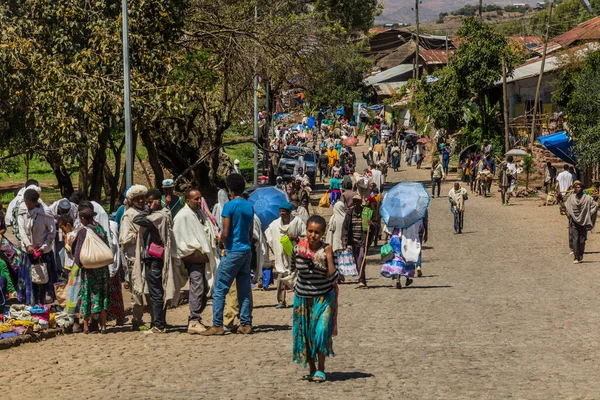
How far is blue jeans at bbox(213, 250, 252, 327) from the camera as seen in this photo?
39.6 ft

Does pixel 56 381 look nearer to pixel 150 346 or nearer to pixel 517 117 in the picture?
pixel 150 346

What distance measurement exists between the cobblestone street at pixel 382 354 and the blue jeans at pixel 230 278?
0.39 metres

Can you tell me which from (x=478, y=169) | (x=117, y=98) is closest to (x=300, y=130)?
(x=478, y=169)

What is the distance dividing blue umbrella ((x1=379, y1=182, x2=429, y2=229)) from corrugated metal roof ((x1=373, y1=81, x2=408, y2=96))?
61.2 meters

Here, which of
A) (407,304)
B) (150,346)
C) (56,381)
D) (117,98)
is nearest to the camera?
(56,381)

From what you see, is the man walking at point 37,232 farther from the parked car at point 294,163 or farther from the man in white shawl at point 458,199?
the parked car at point 294,163

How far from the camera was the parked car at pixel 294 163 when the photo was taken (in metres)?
44.4

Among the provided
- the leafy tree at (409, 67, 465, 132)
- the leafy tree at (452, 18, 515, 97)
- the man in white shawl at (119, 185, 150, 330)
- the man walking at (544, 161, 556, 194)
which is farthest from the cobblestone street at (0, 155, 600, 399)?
the leafy tree at (409, 67, 465, 132)

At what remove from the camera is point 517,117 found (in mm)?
50906

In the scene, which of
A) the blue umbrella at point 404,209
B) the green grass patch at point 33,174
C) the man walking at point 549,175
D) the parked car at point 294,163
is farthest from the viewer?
the green grass patch at point 33,174

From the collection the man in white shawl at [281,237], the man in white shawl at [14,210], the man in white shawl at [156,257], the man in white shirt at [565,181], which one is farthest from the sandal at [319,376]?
the man in white shirt at [565,181]

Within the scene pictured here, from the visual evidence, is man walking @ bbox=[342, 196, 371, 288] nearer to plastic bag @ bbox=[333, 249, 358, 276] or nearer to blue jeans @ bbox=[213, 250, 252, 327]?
plastic bag @ bbox=[333, 249, 358, 276]

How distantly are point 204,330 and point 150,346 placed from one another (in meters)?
0.89

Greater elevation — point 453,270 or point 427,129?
point 427,129
